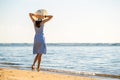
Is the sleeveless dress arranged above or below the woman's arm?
below

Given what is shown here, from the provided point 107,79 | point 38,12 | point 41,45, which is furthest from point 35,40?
point 107,79

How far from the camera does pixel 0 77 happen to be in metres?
7.86

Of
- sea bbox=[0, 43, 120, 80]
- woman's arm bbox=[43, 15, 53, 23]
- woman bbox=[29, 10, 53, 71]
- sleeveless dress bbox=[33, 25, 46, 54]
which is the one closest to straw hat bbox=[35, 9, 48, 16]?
woman bbox=[29, 10, 53, 71]

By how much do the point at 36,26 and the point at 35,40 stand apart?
17.0 inches

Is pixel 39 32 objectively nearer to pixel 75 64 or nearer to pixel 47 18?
pixel 47 18

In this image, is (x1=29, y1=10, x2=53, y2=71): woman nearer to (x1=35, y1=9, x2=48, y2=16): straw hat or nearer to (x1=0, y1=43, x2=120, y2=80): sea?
(x1=35, y1=9, x2=48, y2=16): straw hat

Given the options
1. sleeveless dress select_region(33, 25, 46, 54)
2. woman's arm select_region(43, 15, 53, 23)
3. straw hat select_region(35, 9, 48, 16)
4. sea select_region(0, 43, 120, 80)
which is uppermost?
straw hat select_region(35, 9, 48, 16)

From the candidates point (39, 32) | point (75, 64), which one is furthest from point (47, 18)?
point (75, 64)

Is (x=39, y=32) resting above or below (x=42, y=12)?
below

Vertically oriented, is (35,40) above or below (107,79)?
above

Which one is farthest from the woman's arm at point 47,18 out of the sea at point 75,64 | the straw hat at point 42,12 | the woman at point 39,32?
the sea at point 75,64

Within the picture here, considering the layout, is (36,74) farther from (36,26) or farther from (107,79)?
(107,79)

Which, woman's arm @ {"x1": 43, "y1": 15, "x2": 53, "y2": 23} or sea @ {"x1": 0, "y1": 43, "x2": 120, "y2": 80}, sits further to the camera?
sea @ {"x1": 0, "y1": 43, "x2": 120, "y2": 80}

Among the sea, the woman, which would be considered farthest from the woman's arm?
the sea
